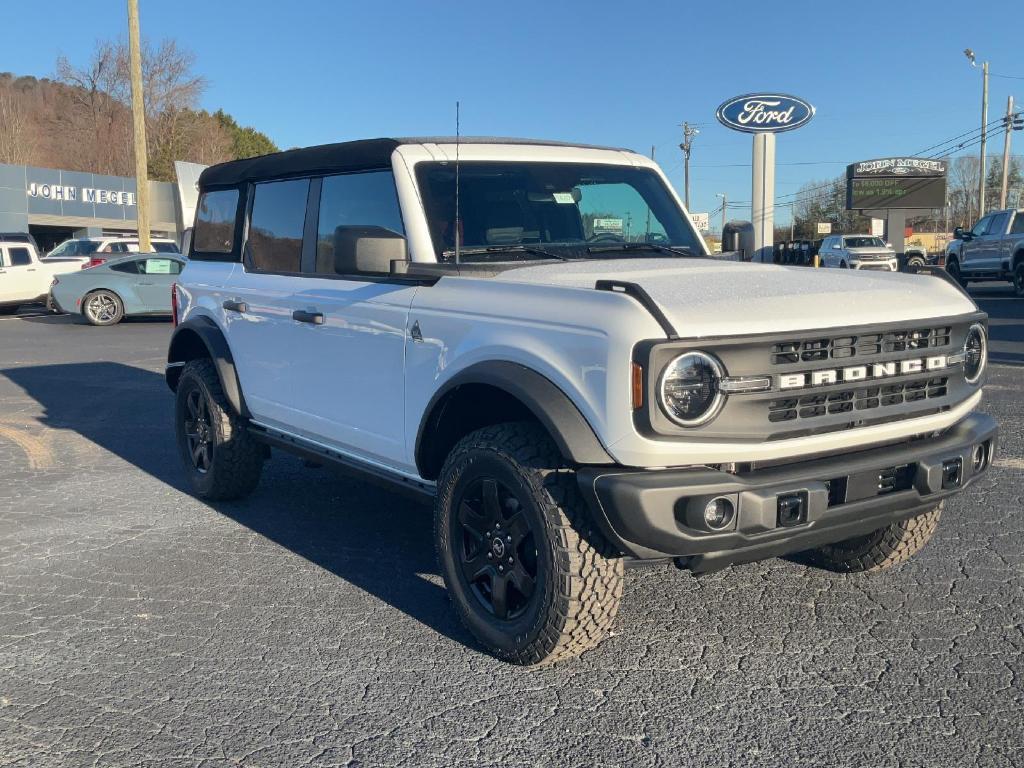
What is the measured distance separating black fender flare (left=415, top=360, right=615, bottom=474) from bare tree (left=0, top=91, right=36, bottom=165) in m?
61.7

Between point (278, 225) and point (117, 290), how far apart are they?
15222 mm

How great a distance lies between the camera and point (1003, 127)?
57938 millimetres

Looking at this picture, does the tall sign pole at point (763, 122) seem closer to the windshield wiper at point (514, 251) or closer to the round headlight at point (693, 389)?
the windshield wiper at point (514, 251)

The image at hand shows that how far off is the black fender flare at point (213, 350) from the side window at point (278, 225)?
55 centimetres

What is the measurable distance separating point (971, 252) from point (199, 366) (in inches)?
898

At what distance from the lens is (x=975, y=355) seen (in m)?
3.94

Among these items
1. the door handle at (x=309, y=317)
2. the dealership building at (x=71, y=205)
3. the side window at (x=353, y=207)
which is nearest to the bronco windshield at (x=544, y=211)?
the side window at (x=353, y=207)

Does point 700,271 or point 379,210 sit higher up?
point 379,210

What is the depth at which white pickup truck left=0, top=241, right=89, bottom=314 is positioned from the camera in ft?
69.7

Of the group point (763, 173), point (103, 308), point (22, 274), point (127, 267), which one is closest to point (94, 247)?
point (22, 274)

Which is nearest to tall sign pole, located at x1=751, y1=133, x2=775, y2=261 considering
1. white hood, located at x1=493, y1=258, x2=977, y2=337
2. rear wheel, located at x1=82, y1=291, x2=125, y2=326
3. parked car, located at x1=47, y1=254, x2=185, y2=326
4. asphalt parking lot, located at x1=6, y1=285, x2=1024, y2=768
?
parked car, located at x1=47, y1=254, x2=185, y2=326

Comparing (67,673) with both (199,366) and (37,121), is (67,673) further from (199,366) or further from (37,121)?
(37,121)

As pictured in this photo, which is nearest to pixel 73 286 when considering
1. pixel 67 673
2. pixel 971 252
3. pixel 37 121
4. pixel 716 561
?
pixel 67 673

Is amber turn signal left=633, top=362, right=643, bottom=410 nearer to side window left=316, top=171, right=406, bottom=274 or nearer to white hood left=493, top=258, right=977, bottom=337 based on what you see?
white hood left=493, top=258, right=977, bottom=337
